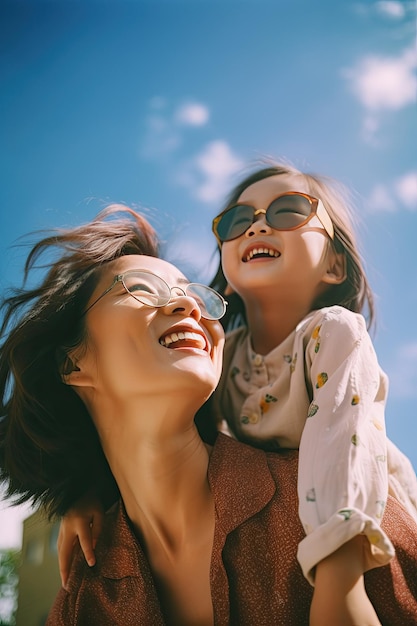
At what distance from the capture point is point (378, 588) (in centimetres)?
204

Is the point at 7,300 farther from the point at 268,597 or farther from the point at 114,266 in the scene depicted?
the point at 268,597

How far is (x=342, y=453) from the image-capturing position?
1.79m

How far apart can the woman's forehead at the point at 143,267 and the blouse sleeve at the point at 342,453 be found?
73 centimetres

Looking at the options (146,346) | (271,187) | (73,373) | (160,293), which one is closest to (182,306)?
(160,293)

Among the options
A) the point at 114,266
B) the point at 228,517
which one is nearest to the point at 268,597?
Result: the point at 228,517

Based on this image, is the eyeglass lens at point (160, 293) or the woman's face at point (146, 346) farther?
the eyeglass lens at point (160, 293)

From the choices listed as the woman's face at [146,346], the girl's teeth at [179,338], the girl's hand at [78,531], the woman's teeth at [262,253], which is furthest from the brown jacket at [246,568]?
the woman's teeth at [262,253]

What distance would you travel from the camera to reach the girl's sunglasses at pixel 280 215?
2.85 meters

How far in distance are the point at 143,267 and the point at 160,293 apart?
0.22m

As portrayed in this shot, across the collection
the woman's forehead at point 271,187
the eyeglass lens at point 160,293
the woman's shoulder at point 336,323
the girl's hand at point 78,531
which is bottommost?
the girl's hand at point 78,531

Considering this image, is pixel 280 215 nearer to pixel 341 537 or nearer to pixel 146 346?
pixel 146 346

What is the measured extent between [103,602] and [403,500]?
128 centimetres

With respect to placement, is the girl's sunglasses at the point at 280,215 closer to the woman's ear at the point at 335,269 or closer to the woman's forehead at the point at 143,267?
the woman's ear at the point at 335,269

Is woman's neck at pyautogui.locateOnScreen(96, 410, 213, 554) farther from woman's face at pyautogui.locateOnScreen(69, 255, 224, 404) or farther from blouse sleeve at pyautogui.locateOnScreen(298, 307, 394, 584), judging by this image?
blouse sleeve at pyautogui.locateOnScreen(298, 307, 394, 584)
